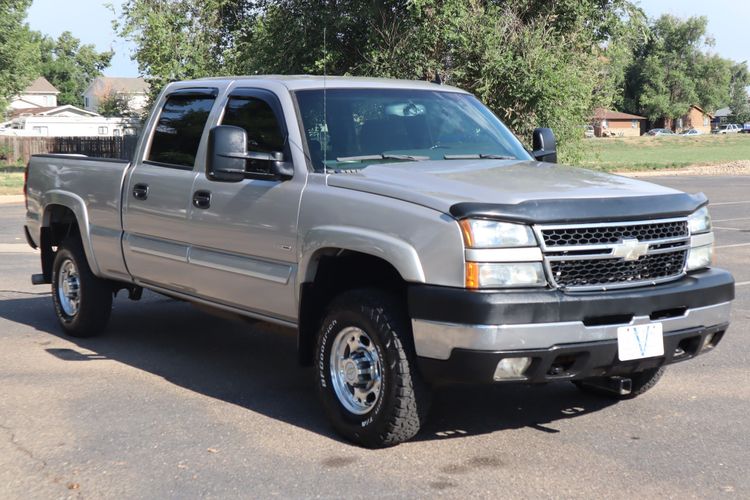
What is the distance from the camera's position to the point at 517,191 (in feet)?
16.6

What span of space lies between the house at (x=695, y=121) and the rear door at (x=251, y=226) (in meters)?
134

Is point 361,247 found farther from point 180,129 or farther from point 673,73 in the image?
point 673,73

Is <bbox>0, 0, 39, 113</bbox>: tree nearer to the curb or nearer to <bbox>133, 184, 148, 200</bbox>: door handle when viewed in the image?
the curb

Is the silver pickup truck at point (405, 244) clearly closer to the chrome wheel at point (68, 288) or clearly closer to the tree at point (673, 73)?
the chrome wheel at point (68, 288)

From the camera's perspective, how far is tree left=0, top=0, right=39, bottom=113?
40.8 m

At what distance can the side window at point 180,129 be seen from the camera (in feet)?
22.5

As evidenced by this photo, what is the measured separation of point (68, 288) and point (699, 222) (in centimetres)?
508

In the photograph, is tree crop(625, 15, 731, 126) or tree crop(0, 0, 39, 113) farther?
tree crop(625, 15, 731, 126)

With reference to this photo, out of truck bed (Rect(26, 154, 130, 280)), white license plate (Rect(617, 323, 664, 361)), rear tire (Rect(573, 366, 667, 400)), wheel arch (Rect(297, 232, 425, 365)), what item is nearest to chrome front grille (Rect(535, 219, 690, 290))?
white license plate (Rect(617, 323, 664, 361))

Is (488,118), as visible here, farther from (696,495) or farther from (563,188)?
(696,495)

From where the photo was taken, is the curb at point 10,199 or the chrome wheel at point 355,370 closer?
the chrome wheel at point 355,370

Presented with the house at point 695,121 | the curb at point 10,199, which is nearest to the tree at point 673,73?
the house at point 695,121

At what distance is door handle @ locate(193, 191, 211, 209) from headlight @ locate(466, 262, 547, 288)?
2244 mm

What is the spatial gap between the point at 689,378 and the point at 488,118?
2.20 metres
